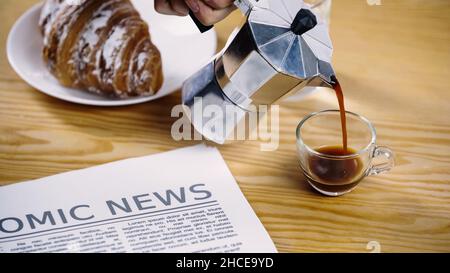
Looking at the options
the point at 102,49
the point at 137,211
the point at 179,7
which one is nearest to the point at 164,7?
the point at 179,7

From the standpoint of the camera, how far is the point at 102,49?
0.97 meters

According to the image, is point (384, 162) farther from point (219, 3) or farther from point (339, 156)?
point (219, 3)

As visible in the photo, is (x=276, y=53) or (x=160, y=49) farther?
(x=160, y=49)

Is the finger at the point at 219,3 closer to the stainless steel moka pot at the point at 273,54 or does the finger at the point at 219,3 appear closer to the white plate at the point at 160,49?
the stainless steel moka pot at the point at 273,54

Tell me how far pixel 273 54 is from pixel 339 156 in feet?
0.50

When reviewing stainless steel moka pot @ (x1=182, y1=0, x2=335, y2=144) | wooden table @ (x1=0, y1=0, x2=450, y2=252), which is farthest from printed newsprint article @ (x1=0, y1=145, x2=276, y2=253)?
stainless steel moka pot @ (x1=182, y1=0, x2=335, y2=144)

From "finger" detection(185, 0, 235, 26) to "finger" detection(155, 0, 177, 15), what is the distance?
7 cm

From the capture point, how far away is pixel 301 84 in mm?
808

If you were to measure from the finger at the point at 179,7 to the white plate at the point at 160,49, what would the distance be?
0.15m

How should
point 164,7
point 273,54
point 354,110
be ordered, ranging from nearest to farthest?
point 273,54
point 164,7
point 354,110

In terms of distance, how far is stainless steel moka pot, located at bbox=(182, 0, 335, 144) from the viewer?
78cm
